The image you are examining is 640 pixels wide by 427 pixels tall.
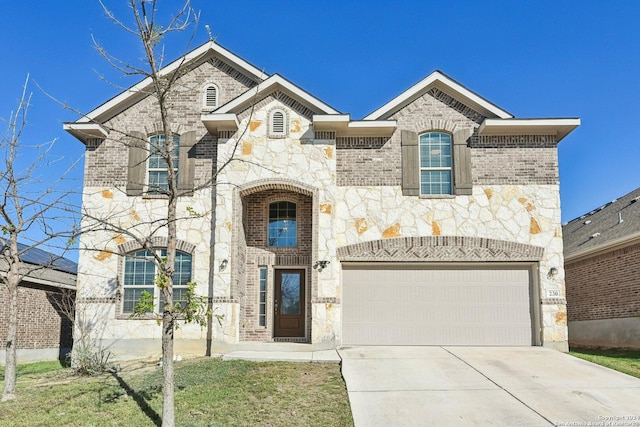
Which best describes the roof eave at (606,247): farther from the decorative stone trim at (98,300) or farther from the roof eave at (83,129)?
the roof eave at (83,129)

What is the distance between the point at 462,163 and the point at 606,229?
5.63 metres

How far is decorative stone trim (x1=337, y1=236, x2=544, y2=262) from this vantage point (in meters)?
14.9

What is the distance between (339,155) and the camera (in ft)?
50.8

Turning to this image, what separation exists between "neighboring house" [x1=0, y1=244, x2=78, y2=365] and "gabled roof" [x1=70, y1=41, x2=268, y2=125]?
4.09 m

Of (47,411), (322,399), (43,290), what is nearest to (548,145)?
(322,399)

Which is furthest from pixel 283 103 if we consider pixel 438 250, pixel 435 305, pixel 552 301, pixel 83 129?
pixel 552 301

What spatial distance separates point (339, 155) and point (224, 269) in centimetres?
429

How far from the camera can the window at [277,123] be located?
49.6 ft

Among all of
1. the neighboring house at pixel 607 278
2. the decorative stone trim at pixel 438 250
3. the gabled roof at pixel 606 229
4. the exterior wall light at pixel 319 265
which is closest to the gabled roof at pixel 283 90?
the decorative stone trim at pixel 438 250

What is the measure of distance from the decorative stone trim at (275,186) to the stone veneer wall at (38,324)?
19.2 ft

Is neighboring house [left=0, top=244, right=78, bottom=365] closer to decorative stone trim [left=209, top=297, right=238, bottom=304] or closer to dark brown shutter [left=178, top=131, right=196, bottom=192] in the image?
dark brown shutter [left=178, top=131, right=196, bottom=192]

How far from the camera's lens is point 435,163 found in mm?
15453

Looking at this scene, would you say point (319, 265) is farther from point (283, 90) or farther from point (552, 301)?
point (552, 301)

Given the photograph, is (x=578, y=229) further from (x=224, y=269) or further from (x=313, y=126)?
(x=224, y=269)
